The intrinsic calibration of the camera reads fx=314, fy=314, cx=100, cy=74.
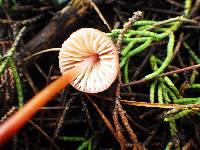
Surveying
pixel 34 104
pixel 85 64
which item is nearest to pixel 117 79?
pixel 85 64

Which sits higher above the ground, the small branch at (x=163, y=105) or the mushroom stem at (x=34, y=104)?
the mushroom stem at (x=34, y=104)

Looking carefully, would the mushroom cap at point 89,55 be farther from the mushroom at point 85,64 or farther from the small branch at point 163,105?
the small branch at point 163,105

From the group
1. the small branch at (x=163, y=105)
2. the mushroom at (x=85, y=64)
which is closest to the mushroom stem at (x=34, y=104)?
the mushroom at (x=85, y=64)

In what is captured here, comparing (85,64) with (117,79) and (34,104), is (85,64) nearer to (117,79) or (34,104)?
(117,79)

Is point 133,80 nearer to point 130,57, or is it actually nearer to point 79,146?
point 130,57

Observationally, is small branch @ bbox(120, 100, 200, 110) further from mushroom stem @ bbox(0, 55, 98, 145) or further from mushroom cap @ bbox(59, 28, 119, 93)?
mushroom stem @ bbox(0, 55, 98, 145)

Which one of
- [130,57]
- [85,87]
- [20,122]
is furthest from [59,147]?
[130,57]

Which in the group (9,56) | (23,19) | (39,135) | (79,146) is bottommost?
(79,146)
